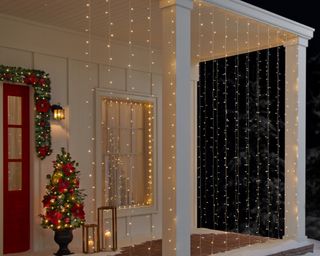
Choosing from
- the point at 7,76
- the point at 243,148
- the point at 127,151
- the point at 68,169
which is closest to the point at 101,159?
the point at 127,151

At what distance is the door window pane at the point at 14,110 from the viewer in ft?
20.6

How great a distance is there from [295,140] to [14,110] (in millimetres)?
3960

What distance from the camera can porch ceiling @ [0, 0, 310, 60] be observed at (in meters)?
5.68

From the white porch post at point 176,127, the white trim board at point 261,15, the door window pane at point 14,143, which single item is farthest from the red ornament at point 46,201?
the white trim board at point 261,15

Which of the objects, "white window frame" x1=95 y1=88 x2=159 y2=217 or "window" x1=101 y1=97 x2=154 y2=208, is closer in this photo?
"white window frame" x1=95 y1=88 x2=159 y2=217

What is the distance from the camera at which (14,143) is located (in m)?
Answer: 6.32

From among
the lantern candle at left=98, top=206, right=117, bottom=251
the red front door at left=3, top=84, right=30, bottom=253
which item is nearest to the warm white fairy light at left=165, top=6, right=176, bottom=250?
the lantern candle at left=98, top=206, right=117, bottom=251

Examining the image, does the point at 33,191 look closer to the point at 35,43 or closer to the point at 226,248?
the point at 35,43

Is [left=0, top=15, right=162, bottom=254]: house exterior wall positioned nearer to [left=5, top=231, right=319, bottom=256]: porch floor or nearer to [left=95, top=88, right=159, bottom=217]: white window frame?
[left=95, top=88, right=159, bottom=217]: white window frame

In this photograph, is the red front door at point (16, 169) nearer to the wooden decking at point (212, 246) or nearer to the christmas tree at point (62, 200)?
the christmas tree at point (62, 200)

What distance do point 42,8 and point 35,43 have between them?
74 cm

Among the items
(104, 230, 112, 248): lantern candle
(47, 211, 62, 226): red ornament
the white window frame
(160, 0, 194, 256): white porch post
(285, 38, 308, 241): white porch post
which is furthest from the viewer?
the white window frame

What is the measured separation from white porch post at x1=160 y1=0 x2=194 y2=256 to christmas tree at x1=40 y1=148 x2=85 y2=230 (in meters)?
1.49

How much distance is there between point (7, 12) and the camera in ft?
19.7
